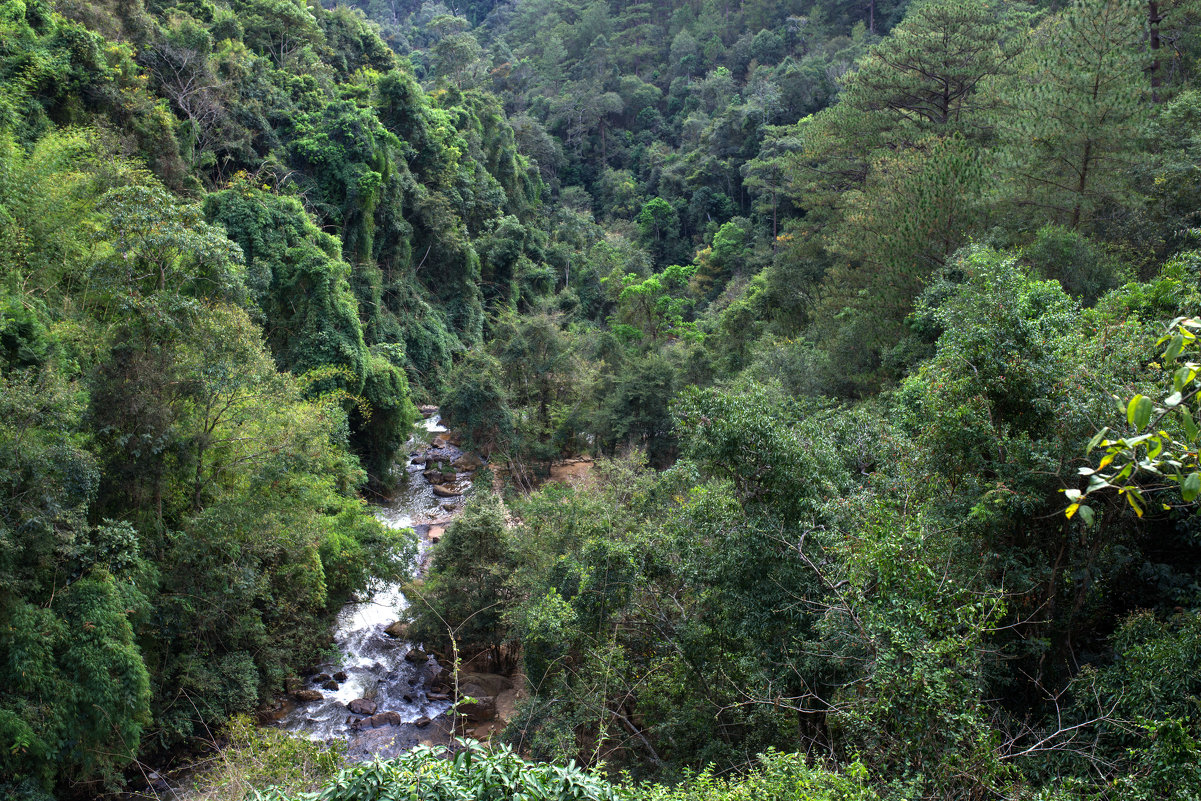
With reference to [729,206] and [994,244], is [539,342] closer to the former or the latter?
[994,244]

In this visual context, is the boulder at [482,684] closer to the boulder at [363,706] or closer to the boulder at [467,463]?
the boulder at [363,706]

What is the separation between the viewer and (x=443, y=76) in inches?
1971

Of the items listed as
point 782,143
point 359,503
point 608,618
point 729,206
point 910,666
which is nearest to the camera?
point 910,666

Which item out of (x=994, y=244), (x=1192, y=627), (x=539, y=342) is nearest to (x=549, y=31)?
(x=539, y=342)

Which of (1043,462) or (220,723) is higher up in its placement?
(1043,462)

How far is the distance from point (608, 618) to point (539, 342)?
1728 centimetres

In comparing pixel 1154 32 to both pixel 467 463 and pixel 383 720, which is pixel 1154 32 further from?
pixel 467 463

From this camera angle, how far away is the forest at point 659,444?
574cm

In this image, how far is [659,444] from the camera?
24.0 meters

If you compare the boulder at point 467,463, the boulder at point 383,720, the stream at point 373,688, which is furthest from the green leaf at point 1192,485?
the boulder at point 467,463

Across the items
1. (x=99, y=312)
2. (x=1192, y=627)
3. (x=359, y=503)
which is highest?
(x=99, y=312)

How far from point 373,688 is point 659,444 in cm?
1237

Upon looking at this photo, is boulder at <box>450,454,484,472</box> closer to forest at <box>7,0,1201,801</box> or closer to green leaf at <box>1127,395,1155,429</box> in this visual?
forest at <box>7,0,1201,801</box>

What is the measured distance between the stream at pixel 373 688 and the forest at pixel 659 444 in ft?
3.05
